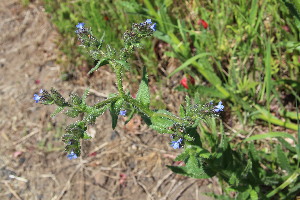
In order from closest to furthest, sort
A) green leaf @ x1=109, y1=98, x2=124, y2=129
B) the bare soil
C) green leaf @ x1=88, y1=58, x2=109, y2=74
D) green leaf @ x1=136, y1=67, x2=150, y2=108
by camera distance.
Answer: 1. green leaf @ x1=88, y1=58, x2=109, y2=74
2. green leaf @ x1=109, y1=98, x2=124, y2=129
3. green leaf @ x1=136, y1=67, x2=150, y2=108
4. the bare soil

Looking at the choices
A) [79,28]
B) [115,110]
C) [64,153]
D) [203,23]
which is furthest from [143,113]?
[64,153]

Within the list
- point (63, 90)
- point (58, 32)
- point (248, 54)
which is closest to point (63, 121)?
point (63, 90)

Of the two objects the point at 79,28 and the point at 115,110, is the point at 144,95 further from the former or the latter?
the point at 79,28

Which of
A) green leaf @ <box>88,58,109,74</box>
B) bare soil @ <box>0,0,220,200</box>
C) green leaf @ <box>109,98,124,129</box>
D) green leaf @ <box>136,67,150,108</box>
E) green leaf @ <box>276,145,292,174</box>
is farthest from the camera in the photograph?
bare soil @ <box>0,0,220,200</box>

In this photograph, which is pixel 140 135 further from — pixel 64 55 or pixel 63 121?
pixel 64 55

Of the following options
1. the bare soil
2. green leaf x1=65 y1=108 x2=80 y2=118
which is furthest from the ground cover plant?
the bare soil

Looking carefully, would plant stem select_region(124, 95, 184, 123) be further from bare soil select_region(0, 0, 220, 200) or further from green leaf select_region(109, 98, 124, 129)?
bare soil select_region(0, 0, 220, 200)

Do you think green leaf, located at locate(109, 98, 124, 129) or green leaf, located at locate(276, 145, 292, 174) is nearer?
green leaf, located at locate(109, 98, 124, 129)
